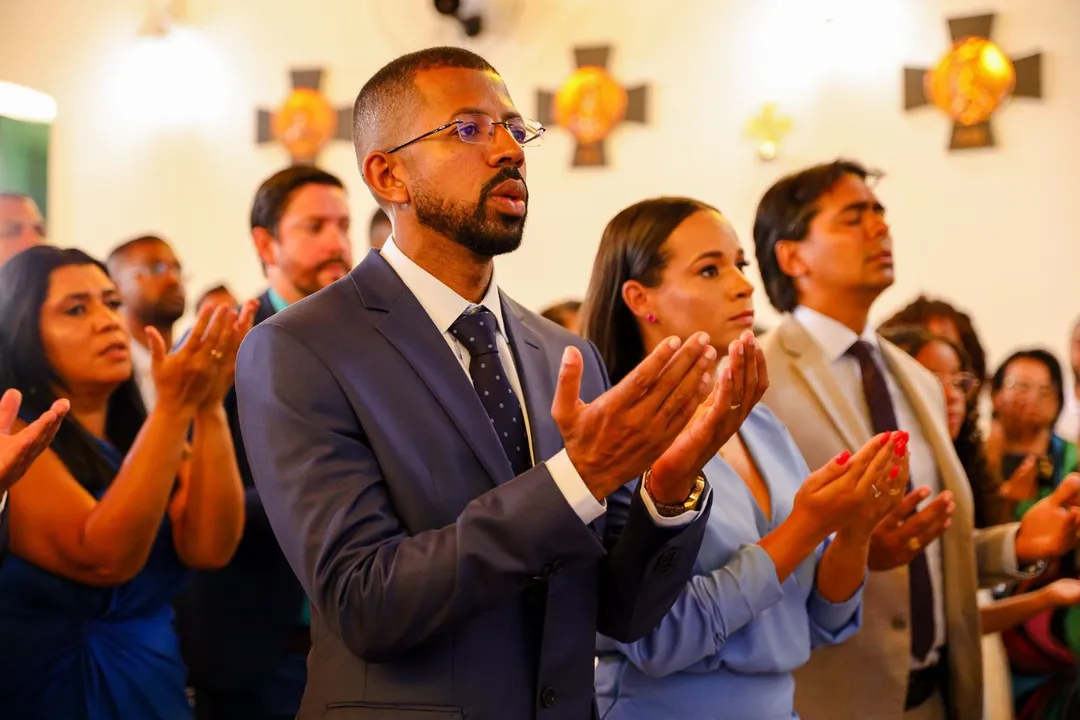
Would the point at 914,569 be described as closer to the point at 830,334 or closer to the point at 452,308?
the point at 830,334

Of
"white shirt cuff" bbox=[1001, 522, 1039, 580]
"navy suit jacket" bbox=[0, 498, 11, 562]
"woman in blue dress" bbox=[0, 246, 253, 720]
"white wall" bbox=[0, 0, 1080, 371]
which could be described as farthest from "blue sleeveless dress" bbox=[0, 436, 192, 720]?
"white wall" bbox=[0, 0, 1080, 371]

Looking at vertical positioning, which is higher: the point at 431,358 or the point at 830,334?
the point at 431,358

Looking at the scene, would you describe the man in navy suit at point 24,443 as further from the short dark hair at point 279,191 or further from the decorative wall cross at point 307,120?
the decorative wall cross at point 307,120

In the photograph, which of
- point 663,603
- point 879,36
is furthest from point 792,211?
point 879,36

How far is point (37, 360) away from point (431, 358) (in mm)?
1188

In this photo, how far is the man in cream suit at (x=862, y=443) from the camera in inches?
87.5

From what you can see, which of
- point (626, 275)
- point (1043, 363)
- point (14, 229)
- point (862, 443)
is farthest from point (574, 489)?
point (1043, 363)

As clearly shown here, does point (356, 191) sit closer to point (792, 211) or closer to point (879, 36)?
point (879, 36)

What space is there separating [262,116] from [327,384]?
5.60 meters

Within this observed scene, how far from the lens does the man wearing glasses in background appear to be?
3102mm

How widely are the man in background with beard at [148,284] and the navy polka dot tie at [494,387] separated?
2.26 meters

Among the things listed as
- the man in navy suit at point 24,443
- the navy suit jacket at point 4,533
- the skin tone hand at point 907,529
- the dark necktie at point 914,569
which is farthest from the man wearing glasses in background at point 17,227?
the skin tone hand at point 907,529

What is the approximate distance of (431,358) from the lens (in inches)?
54.7

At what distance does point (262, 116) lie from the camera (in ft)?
21.5
